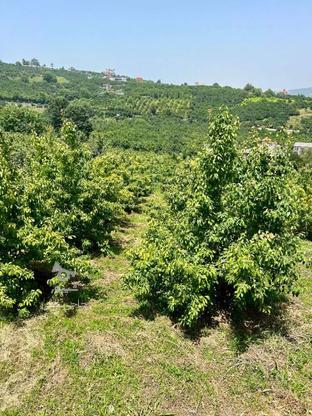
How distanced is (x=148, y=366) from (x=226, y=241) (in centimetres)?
321

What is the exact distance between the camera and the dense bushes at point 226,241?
7656 mm

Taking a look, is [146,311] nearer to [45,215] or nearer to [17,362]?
[17,362]

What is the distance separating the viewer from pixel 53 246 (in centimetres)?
909

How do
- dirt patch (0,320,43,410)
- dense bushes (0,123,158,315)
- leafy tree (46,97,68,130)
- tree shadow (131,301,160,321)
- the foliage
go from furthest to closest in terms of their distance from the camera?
leafy tree (46,97,68,130) → the foliage → tree shadow (131,301,160,321) → dense bushes (0,123,158,315) → dirt patch (0,320,43,410)

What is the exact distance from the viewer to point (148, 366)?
24.9 ft

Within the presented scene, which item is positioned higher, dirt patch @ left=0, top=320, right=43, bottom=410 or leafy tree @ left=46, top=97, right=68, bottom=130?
leafy tree @ left=46, top=97, right=68, bottom=130

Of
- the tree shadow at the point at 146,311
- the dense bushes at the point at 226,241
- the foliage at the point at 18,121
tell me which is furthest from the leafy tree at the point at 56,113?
the dense bushes at the point at 226,241

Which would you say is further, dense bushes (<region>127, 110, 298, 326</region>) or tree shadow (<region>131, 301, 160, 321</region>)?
tree shadow (<region>131, 301, 160, 321</region>)

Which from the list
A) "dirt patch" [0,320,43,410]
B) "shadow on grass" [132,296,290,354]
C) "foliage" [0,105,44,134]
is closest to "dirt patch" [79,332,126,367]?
"dirt patch" [0,320,43,410]

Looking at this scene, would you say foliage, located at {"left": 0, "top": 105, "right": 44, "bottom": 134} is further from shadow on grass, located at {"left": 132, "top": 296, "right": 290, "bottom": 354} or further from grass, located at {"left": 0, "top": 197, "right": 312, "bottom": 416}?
grass, located at {"left": 0, "top": 197, "right": 312, "bottom": 416}

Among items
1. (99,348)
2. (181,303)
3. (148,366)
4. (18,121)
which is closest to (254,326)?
(181,303)

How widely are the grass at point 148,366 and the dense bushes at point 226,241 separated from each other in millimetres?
723

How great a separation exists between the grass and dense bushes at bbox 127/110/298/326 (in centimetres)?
72

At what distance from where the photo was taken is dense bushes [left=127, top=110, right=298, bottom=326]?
301 inches
